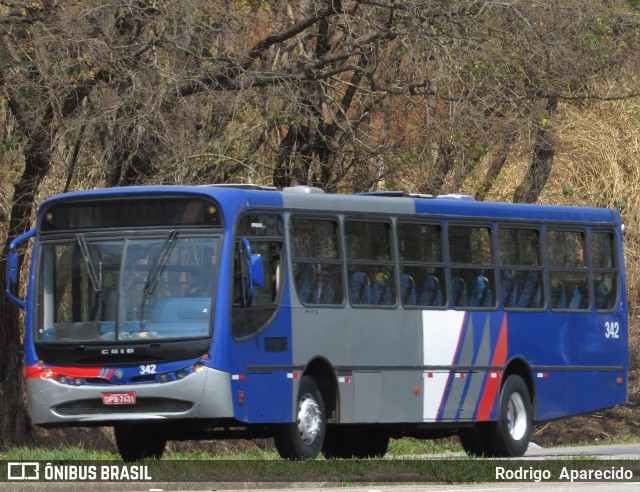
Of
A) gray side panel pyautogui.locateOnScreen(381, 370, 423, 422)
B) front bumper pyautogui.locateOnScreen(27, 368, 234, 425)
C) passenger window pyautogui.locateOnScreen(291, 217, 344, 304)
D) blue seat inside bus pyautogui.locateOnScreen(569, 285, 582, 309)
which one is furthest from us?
blue seat inside bus pyautogui.locateOnScreen(569, 285, 582, 309)

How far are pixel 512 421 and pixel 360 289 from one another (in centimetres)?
299

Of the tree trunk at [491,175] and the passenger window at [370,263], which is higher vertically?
the tree trunk at [491,175]

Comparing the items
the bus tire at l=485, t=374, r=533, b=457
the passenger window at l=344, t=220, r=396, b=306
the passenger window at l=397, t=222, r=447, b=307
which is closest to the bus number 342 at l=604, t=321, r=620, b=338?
the bus tire at l=485, t=374, r=533, b=457

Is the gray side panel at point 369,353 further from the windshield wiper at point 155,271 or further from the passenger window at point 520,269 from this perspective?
the passenger window at point 520,269

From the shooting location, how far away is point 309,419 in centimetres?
1553

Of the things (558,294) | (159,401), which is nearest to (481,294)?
(558,294)

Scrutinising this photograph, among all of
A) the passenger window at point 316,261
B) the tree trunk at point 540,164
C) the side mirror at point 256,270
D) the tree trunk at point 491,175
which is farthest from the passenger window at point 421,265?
the tree trunk at point 491,175

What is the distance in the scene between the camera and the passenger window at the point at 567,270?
18922mm

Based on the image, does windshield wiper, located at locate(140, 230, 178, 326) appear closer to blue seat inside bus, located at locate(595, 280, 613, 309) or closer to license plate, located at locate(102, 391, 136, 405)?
license plate, located at locate(102, 391, 136, 405)

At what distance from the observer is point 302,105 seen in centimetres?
1945

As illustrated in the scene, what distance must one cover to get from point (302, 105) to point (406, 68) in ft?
5.56

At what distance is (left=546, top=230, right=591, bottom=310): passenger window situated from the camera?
18922mm

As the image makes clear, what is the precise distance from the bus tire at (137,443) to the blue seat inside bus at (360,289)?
2.43 m

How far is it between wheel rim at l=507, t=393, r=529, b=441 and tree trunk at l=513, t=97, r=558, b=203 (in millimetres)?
5023
